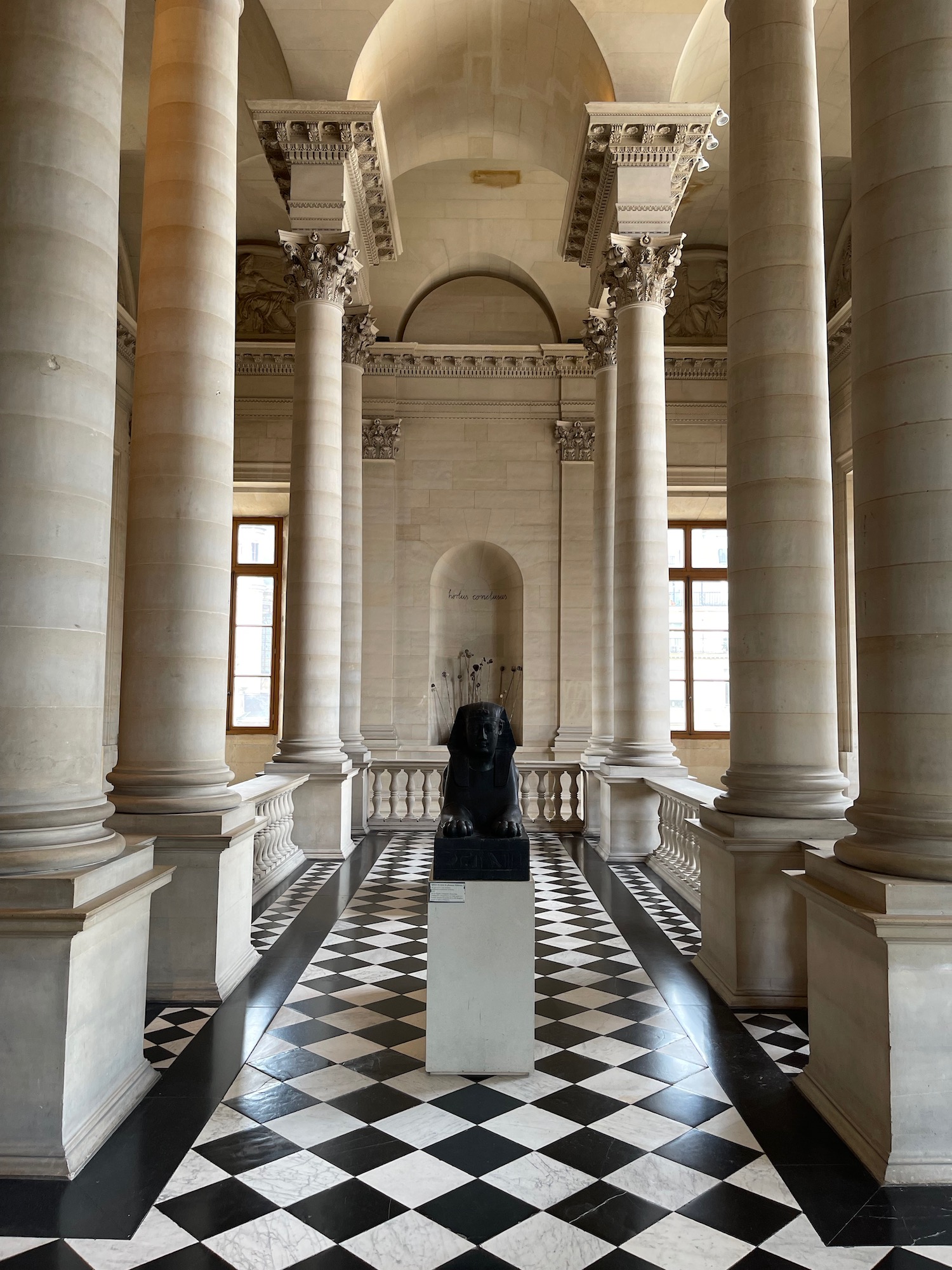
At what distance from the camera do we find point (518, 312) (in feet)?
72.4

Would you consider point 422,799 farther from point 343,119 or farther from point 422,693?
point 343,119

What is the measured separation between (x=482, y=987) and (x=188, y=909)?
2.67 meters

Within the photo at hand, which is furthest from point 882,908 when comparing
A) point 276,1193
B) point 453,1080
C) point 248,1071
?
point 248,1071

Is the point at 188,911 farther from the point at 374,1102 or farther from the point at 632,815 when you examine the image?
the point at 632,815

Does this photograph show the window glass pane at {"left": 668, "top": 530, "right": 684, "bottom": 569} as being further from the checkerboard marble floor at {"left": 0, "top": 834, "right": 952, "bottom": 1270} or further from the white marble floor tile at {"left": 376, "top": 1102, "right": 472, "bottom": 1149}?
the white marble floor tile at {"left": 376, "top": 1102, "right": 472, "bottom": 1149}

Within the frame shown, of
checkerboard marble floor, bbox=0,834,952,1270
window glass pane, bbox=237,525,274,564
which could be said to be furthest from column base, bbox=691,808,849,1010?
window glass pane, bbox=237,525,274,564

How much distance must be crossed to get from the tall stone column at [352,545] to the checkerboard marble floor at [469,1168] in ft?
31.8

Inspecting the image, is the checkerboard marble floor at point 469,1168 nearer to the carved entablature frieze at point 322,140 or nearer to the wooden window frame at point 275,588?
the carved entablature frieze at point 322,140

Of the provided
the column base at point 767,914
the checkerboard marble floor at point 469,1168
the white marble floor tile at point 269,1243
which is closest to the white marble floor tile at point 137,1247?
the checkerboard marble floor at point 469,1168

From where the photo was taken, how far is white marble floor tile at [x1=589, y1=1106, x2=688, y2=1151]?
4746mm

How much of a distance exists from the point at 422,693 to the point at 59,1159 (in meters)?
16.7

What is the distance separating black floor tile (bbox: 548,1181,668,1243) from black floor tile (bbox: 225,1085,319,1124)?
5.60ft

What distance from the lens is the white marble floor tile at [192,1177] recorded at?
4.21m

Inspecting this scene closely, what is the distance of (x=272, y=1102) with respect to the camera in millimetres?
5164
